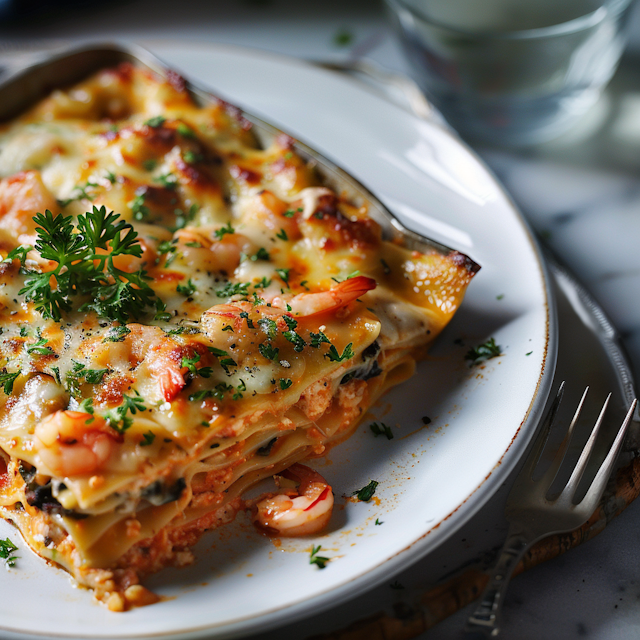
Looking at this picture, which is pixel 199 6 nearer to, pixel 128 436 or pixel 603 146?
pixel 603 146

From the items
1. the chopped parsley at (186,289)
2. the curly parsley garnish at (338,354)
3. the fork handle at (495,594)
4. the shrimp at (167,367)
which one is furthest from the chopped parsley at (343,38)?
the fork handle at (495,594)

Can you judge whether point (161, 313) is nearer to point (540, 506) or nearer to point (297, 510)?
point (297, 510)

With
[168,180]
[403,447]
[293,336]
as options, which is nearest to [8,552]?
[293,336]

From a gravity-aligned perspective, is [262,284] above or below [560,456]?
above

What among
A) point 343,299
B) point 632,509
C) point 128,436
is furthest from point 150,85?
point 632,509

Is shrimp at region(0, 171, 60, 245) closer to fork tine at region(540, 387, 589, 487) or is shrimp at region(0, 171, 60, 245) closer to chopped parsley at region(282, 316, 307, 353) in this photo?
chopped parsley at region(282, 316, 307, 353)

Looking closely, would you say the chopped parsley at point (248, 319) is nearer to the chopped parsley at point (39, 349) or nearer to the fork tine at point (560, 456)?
the chopped parsley at point (39, 349)
